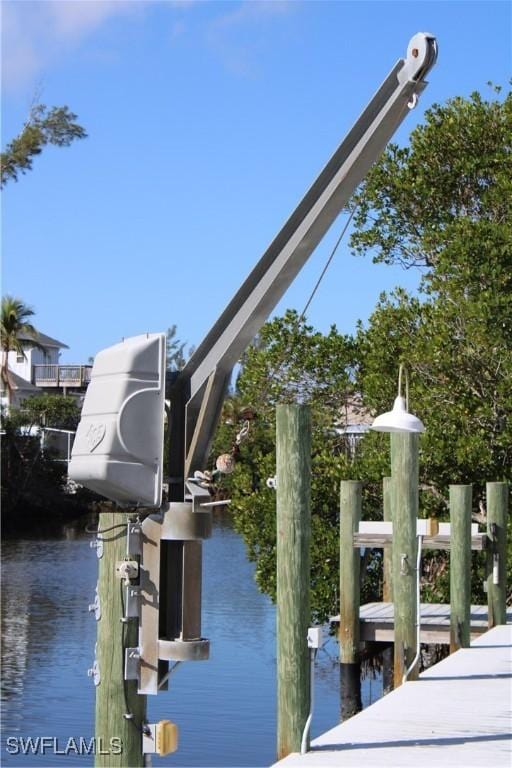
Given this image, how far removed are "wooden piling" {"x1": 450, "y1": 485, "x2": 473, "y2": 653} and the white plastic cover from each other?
310 inches

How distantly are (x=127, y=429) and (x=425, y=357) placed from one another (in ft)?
43.7

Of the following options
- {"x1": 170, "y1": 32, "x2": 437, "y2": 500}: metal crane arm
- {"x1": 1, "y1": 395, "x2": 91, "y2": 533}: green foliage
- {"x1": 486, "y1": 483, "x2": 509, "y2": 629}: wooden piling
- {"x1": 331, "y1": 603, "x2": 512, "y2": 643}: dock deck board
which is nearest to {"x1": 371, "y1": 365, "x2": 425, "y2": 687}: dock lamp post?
{"x1": 331, "y1": 603, "x2": 512, "y2": 643}: dock deck board

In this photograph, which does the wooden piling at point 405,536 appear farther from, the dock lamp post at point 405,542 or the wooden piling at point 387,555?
the wooden piling at point 387,555

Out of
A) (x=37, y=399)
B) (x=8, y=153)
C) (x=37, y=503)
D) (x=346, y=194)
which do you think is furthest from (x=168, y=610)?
(x=37, y=399)

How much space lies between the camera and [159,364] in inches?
224

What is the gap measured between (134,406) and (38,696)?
13.3 metres

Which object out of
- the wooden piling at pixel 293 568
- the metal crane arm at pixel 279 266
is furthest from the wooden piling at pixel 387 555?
the metal crane arm at pixel 279 266

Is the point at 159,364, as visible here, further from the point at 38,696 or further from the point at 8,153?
the point at 8,153

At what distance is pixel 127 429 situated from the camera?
5.54m

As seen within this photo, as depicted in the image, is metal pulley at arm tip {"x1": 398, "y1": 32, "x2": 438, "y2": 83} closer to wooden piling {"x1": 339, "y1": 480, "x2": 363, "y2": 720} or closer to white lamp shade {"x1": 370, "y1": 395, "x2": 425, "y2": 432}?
white lamp shade {"x1": 370, "y1": 395, "x2": 425, "y2": 432}

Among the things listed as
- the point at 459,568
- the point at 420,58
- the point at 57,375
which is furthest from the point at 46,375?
the point at 420,58

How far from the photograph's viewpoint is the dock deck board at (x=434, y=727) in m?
8.11

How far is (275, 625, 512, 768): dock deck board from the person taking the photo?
26.6 ft

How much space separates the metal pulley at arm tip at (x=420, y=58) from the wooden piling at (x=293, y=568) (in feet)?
8.10
